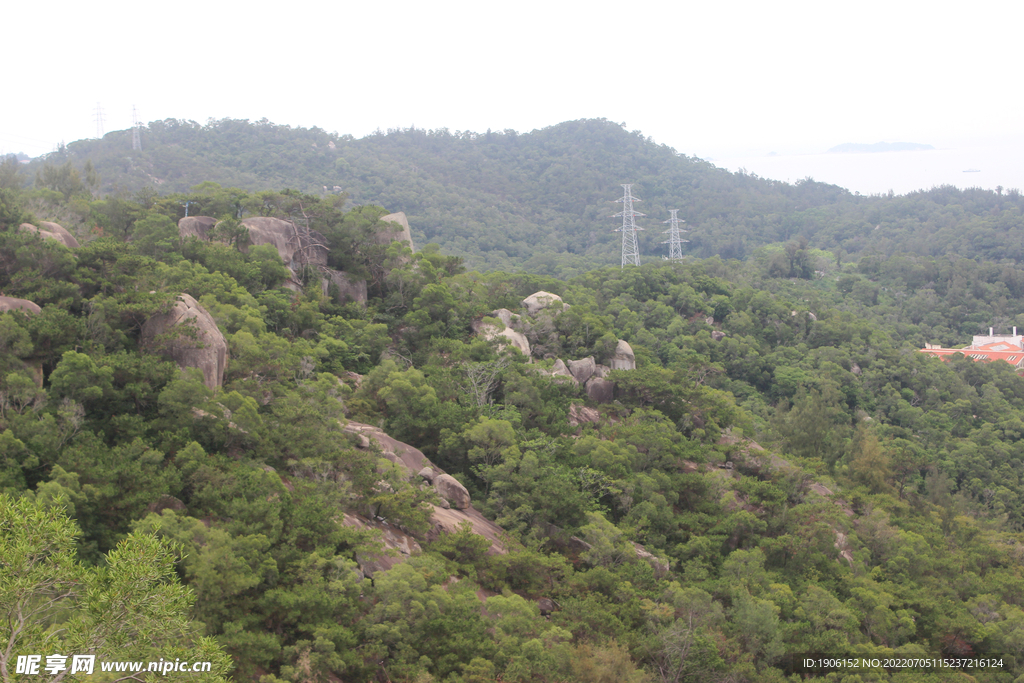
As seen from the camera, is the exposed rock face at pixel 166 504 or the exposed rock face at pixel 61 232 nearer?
the exposed rock face at pixel 166 504

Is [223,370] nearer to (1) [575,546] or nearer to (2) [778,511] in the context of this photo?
(1) [575,546]

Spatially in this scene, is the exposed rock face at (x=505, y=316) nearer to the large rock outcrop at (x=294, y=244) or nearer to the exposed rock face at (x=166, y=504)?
the large rock outcrop at (x=294, y=244)

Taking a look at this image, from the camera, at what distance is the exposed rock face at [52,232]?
19828 millimetres

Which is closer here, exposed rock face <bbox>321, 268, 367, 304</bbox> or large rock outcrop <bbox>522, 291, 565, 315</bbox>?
exposed rock face <bbox>321, 268, 367, 304</bbox>

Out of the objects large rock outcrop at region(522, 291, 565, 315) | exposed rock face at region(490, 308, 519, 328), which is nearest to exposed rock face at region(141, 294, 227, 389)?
exposed rock face at region(490, 308, 519, 328)

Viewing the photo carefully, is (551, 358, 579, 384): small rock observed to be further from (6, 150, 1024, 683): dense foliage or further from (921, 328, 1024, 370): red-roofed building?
(921, 328, 1024, 370): red-roofed building

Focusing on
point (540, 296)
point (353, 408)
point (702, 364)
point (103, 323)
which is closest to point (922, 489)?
point (702, 364)

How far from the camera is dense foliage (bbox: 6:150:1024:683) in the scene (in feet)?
42.0

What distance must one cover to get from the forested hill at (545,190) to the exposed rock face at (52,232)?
46112mm

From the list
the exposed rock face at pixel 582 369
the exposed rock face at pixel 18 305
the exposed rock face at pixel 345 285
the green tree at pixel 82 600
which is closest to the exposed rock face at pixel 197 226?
the exposed rock face at pixel 345 285

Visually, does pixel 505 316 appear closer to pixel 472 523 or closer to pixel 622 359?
pixel 622 359

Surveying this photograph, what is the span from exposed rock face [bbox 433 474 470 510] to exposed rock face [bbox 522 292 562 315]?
42.5 feet

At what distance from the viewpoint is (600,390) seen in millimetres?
28391

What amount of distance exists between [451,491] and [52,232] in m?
14.4
